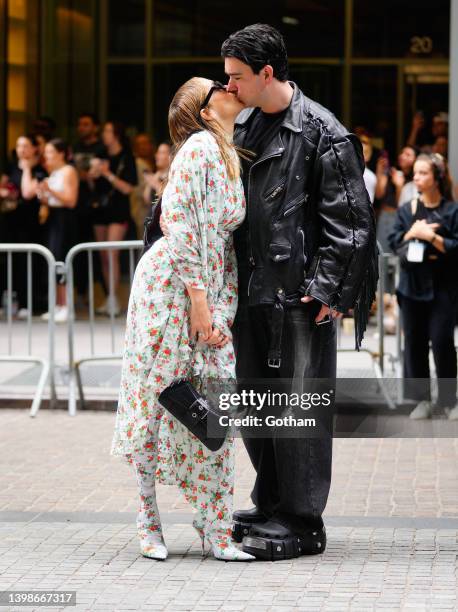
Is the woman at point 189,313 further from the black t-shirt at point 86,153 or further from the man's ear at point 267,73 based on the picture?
the black t-shirt at point 86,153

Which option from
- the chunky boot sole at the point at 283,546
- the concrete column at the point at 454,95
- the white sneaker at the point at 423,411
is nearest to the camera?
the chunky boot sole at the point at 283,546

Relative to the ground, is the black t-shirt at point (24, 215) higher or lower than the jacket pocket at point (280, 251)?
higher

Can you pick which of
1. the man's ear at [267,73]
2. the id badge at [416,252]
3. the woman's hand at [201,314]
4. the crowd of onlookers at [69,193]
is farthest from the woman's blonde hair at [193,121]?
the crowd of onlookers at [69,193]

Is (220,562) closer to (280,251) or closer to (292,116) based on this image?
(280,251)

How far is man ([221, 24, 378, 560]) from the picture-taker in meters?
5.74

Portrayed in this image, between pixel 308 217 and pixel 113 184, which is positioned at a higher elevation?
pixel 113 184

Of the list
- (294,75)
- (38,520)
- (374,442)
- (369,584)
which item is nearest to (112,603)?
(369,584)

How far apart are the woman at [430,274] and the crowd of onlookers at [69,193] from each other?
5.13m

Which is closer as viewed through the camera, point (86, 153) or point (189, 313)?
point (189, 313)

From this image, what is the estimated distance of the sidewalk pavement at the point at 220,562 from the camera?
530 cm

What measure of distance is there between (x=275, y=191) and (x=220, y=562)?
155 cm

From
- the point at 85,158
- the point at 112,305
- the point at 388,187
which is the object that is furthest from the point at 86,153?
the point at 112,305

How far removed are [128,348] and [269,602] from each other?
127 cm

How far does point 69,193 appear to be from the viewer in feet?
48.0
